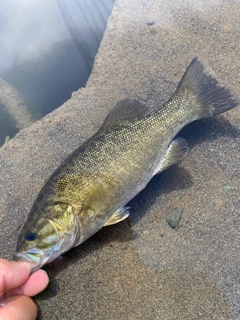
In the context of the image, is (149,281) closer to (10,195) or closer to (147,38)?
(10,195)

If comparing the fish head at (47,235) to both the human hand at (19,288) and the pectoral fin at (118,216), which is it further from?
the pectoral fin at (118,216)

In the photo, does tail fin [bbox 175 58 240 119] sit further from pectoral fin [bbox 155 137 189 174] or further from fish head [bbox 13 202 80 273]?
fish head [bbox 13 202 80 273]

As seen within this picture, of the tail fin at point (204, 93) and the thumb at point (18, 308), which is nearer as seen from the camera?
the thumb at point (18, 308)

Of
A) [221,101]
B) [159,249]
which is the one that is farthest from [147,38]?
[159,249]

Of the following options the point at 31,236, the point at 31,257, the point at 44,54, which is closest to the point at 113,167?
the point at 31,236

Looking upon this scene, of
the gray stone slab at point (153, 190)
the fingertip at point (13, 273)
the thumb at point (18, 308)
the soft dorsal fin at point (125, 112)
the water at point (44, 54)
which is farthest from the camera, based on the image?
the water at point (44, 54)

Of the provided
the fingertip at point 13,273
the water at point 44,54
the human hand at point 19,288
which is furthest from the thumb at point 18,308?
the water at point 44,54
